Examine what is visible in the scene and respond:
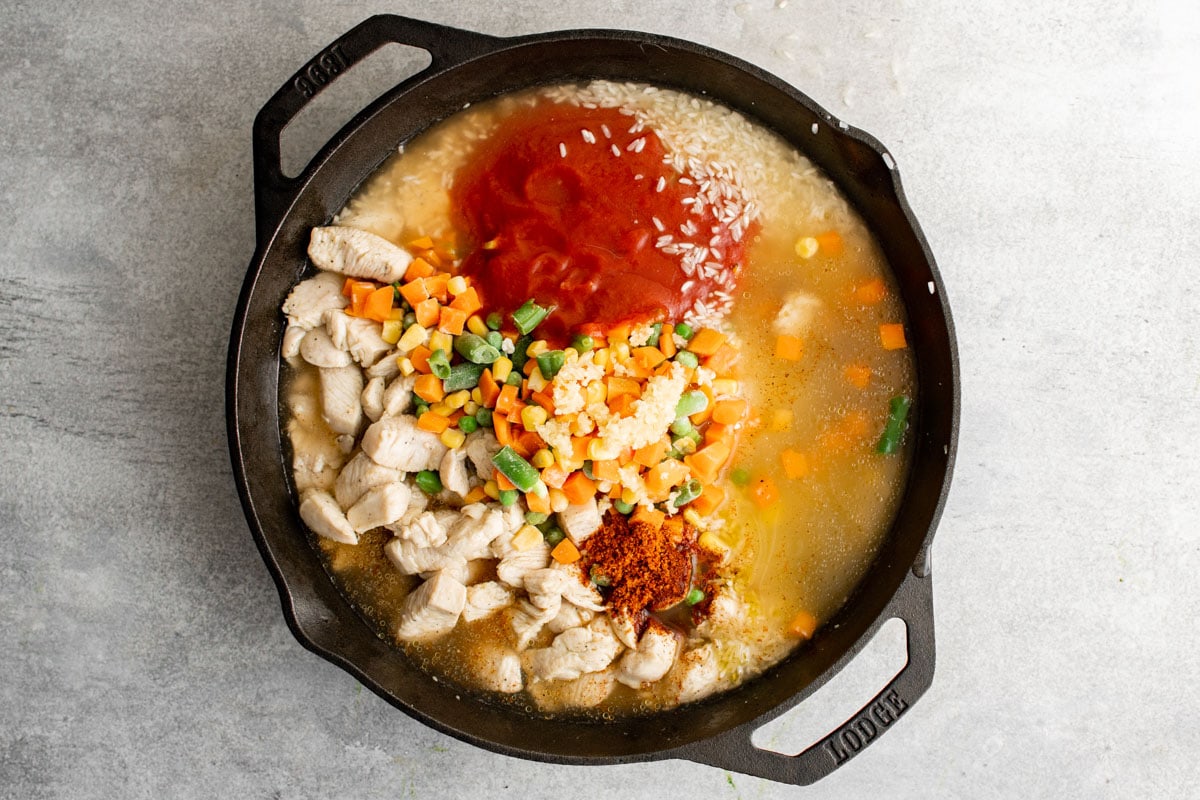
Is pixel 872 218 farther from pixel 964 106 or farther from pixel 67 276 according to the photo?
pixel 67 276

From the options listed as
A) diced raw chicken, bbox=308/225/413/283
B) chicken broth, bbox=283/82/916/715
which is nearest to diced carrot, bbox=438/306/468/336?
chicken broth, bbox=283/82/916/715

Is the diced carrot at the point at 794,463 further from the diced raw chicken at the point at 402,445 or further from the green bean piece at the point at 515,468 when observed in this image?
the diced raw chicken at the point at 402,445

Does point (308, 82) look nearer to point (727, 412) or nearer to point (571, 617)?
point (727, 412)

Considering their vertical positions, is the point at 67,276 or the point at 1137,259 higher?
the point at 1137,259

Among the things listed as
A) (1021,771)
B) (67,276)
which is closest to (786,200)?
(1021,771)

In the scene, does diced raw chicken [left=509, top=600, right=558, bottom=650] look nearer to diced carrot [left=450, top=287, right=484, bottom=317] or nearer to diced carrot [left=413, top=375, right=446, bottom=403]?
diced carrot [left=413, top=375, right=446, bottom=403]

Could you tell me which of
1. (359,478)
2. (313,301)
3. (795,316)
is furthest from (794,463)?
(313,301)

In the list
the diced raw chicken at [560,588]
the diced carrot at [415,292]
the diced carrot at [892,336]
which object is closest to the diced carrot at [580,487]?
the diced raw chicken at [560,588]
